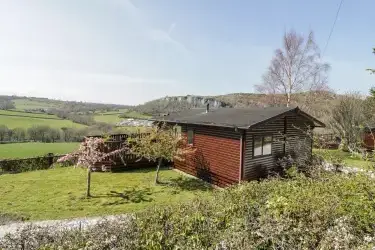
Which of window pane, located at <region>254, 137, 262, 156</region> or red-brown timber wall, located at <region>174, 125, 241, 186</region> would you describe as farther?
window pane, located at <region>254, 137, 262, 156</region>

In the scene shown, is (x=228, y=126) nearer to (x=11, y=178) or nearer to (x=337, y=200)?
(x=337, y=200)

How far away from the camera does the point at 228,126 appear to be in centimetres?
1216

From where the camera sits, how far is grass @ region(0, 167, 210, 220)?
9656 mm

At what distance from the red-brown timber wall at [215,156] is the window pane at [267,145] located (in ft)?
5.82

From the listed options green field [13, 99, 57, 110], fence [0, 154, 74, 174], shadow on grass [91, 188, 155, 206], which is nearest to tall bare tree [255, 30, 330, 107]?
shadow on grass [91, 188, 155, 206]

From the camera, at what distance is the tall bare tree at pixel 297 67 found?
78.4 ft

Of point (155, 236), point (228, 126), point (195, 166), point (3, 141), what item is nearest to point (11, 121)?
point (3, 141)

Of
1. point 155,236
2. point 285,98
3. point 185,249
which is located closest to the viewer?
point 185,249

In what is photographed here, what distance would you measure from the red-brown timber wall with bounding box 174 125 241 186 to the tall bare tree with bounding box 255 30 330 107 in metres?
13.8

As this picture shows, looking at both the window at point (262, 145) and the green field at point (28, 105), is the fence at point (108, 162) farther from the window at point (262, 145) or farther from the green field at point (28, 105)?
the green field at point (28, 105)

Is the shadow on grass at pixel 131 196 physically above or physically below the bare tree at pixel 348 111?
below

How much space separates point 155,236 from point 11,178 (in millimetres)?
13805

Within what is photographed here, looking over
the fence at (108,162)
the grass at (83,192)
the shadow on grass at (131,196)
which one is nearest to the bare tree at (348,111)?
the grass at (83,192)

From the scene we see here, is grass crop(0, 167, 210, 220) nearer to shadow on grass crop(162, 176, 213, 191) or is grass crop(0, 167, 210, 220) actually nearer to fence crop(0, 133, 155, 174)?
shadow on grass crop(162, 176, 213, 191)
